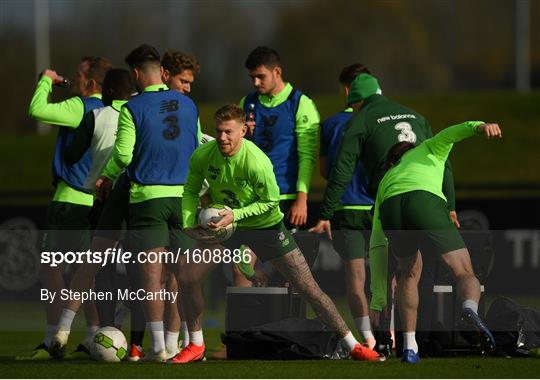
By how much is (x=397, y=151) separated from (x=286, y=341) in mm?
1740

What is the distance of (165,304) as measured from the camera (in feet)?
36.2

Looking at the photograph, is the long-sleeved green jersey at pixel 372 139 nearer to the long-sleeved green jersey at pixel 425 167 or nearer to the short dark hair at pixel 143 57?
the long-sleeved green jersey at pixel 425 167

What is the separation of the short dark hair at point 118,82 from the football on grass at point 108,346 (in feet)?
6.53

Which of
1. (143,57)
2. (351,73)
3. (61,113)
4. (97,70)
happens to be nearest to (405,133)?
(351,73)

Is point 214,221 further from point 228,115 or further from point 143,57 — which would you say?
point 143,57

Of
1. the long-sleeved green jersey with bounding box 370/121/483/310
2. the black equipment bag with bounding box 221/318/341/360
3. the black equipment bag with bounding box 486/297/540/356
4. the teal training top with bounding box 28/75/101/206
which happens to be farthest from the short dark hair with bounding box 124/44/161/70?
the black equipment bag with bounding box 486/297/540/356

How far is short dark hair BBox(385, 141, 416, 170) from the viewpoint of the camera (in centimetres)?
1062

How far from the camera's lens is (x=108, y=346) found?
35.4 ft

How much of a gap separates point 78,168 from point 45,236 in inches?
25.9

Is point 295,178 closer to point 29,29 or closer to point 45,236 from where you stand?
point 45,236

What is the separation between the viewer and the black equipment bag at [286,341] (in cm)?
1084

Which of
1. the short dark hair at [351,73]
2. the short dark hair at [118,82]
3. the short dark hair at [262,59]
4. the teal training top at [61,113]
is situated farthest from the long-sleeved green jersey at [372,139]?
the teal training top at [61,113]

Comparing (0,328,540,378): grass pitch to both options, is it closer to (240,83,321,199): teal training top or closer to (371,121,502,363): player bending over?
(371,121,502,363): player bending over

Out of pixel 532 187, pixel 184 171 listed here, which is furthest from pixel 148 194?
pixel 532 187
